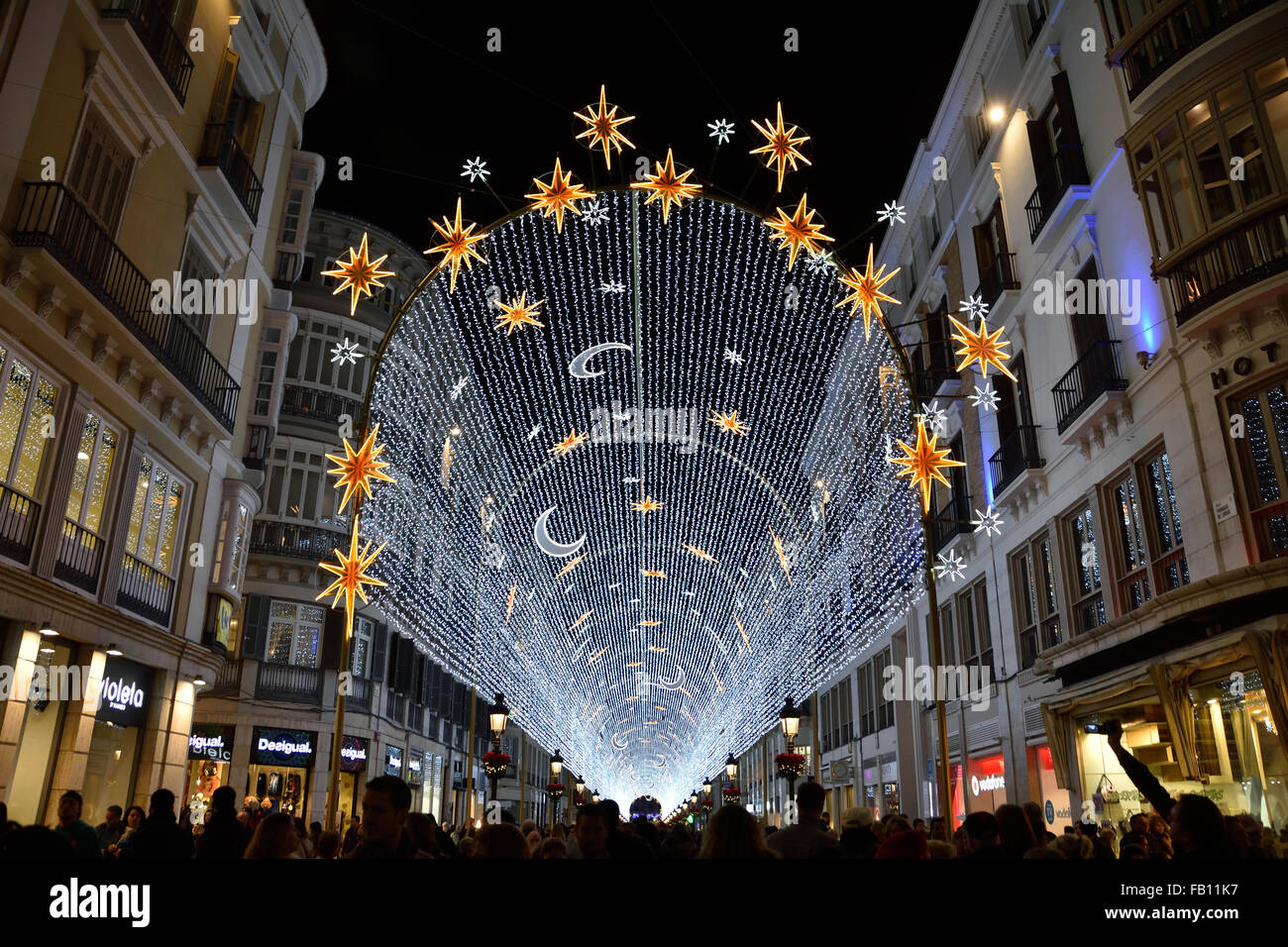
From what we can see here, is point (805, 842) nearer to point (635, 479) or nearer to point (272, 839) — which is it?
point (272, 839)

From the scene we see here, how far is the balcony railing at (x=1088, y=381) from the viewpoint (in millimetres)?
15008

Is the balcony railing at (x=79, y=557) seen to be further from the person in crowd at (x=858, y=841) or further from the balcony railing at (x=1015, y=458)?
the balcony railing at (x=1015, y=458)

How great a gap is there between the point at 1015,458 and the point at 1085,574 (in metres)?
3.43

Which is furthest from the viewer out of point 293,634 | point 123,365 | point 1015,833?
point 293,634

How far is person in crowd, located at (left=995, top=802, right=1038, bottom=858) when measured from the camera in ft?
19.7

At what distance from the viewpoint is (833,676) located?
133 ft

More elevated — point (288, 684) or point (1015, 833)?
point (288, 684)

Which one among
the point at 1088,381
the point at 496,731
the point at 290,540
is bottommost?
the point at 496,731

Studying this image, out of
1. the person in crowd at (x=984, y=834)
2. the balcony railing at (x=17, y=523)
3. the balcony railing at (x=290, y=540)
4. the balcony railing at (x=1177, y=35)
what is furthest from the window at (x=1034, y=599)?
the balcony railing at (x=290, y=540)

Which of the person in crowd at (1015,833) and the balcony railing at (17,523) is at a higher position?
the balcony railing at (17,523)

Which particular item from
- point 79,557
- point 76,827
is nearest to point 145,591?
point 79,557

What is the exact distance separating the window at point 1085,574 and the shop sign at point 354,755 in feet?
74.2

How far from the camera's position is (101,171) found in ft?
45.1

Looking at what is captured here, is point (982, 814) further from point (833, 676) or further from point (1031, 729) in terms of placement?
point (833, 676)
